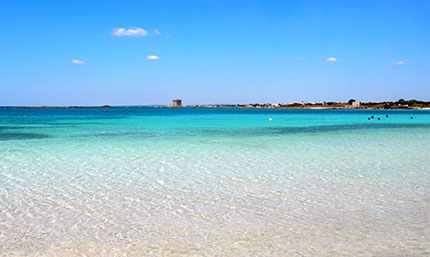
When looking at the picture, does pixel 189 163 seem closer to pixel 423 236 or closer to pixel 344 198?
pixel 344 198

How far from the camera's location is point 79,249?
Result: 5.15m

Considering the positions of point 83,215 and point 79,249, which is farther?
point 83,215

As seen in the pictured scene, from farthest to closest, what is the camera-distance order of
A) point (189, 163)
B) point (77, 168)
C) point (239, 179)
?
point (189, 163), point (77, 168), point (239, 179)

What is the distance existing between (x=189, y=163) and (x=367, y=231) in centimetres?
749

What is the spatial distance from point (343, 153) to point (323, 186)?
689 cm

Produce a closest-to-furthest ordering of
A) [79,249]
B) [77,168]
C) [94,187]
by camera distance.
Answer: [79,249], [94,187], [77,168]

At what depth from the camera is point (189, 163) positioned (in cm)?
1261

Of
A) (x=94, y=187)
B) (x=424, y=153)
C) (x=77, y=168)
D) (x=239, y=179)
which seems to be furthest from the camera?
(x=424, y=153)

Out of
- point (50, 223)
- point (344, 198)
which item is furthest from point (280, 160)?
point (50, 223)

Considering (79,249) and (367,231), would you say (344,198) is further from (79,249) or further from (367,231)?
(79,249)

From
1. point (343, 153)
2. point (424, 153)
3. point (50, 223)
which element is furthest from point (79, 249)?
point (424, 153)

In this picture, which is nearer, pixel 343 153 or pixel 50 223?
pixel 50 223

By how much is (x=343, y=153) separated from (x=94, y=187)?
10.2 metres

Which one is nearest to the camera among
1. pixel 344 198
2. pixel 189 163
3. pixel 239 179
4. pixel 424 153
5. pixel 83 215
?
pixel 83 215
